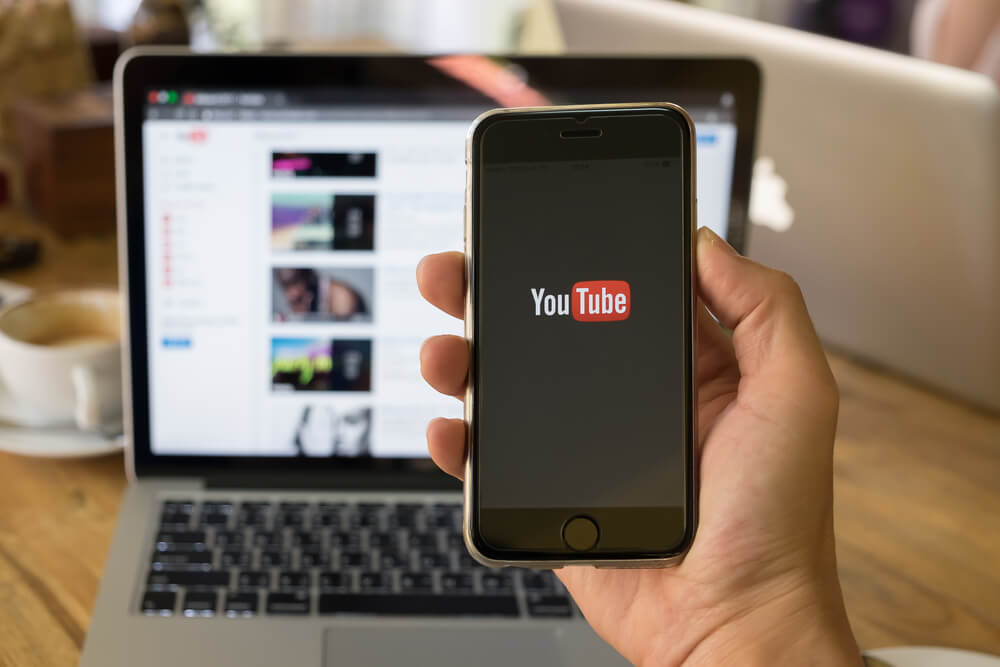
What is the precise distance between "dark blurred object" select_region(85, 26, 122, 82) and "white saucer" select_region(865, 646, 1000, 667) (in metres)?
2.60

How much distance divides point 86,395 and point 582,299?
425 mm

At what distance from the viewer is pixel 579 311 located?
50cm

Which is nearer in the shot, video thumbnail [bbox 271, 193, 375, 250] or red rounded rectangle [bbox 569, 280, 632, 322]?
red rounded rectangle [bbox 569, 280, 632, 322]

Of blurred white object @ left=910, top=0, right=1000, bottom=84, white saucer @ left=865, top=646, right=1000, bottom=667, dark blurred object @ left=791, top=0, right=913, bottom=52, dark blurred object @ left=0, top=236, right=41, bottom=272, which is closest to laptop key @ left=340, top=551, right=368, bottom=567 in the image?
white saucer @ left=865, top=646, right=1000, bottom=667

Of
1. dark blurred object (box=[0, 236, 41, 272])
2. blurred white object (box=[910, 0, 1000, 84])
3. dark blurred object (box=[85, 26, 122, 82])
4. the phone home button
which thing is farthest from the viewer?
dark blurred object (box=[85, 26, 122, 82])

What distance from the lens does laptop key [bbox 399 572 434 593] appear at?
58cm

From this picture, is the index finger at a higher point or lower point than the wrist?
higher

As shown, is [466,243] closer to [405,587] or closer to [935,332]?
[405,587]

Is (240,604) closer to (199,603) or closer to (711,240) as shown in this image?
(199,603)

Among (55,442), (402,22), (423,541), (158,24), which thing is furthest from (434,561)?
(402,22)

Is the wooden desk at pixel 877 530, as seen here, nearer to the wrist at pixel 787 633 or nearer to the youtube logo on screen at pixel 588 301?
the wrist at pixel 787 633

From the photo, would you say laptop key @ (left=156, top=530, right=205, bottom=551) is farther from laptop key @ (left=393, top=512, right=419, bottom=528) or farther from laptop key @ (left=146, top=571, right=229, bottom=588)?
laptop key @ (left=393, top=512, right=419, bottom=528)

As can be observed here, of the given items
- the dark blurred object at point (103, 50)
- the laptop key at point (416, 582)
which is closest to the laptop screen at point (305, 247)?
the laptop key at point (416, 582)

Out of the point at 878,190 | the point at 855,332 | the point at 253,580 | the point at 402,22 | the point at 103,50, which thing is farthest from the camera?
the point at 402,22
